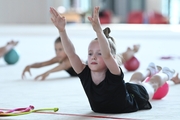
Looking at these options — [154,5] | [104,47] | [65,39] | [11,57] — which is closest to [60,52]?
[11,57]

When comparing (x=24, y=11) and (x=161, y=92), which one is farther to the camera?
(x=24, y=11)

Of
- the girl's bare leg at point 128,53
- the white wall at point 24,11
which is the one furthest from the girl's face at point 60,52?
the white wall at point 24,11

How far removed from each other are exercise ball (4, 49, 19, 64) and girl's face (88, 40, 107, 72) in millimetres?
2155

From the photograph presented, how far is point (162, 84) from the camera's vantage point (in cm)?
239

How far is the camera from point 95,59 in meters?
2.00

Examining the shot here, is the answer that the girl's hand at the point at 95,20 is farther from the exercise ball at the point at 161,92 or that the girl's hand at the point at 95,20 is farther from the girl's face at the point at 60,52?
the girl's face at the point at 60,52

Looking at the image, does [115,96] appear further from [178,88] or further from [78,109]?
[178,88]

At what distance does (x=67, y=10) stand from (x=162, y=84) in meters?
9.64

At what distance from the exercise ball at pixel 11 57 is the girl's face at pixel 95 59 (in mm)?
2155

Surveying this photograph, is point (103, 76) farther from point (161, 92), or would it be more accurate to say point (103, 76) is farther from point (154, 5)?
→ point (154, 5)

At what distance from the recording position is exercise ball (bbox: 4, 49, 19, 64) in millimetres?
4074

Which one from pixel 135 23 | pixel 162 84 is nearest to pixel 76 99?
pixel 162 84

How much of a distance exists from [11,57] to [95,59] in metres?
2.22

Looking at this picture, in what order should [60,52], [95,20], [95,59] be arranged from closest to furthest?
[95,20] < [95,59] < [60,52]
